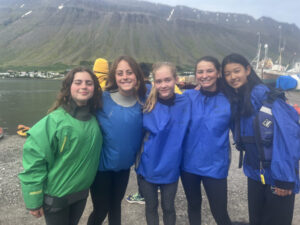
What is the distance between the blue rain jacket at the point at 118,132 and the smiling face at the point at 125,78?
21 centimetres

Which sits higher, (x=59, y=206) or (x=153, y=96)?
(x=153, y=96)

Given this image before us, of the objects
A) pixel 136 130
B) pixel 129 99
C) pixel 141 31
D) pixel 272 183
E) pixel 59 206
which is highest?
pixel 141 31

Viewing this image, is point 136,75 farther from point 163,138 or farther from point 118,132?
point 163,138

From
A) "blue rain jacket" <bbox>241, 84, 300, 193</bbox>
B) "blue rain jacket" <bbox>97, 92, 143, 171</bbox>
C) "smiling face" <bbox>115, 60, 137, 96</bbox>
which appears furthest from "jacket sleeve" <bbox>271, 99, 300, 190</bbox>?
"smiling face" <bbox>115, 60, 137, 96</bbox>

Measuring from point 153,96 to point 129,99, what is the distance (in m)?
0.31

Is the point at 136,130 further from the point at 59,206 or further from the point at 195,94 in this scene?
the point at 59,206

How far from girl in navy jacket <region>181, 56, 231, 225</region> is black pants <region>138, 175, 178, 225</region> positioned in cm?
25

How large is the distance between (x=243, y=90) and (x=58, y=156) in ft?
7.46

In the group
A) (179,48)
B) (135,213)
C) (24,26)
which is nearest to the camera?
(135,213)

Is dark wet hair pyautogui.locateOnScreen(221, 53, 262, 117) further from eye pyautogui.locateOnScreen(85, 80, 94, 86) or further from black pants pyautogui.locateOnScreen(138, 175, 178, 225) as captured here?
eye pyautogui.locateOnScreen(85, 80, 94, 86)

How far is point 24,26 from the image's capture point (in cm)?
16950

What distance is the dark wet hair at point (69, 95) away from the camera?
2.62 meters

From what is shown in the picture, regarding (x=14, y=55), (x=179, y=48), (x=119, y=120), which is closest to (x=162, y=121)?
(x=119, y=120)

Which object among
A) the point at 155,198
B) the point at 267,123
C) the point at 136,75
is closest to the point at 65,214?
the point at 155,198
